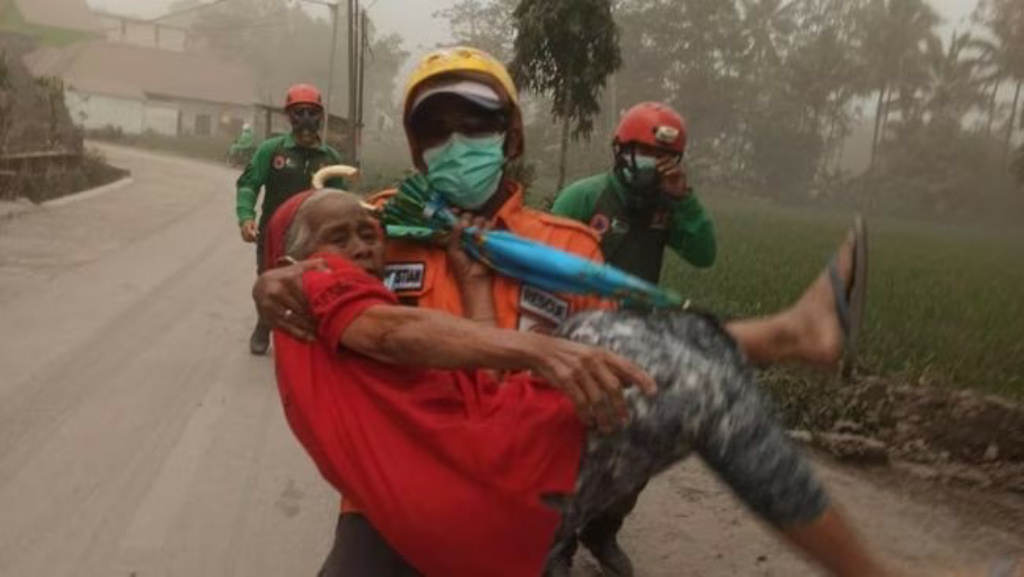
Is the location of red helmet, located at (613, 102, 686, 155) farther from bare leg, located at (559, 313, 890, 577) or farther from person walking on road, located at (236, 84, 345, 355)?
person walking on road, located at (236, 84, 345, 355)

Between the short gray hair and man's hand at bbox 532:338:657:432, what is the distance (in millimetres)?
648

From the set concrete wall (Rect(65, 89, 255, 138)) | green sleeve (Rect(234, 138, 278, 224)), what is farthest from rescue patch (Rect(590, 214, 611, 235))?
concrete wall (Rect(65, 89, 255, 138))

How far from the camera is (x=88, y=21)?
61.1 metres

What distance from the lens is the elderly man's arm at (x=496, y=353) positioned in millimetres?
1596

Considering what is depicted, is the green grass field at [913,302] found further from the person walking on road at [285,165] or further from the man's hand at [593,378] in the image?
the man's hand at [593,378]

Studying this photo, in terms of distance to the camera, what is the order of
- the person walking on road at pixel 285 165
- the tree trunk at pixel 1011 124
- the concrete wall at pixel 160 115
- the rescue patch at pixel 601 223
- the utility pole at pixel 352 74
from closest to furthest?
the rescue patch at pixel 601 223, the person walking on road at pixel 285 165, the utility pole at pixel 352 74, the concrete wall at pixel 160 115, the tree trunk at pixel 1011 124

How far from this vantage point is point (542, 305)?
2.13 meters

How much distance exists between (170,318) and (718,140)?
51.1 m

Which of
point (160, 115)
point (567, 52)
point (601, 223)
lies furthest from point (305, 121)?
point (160, 115)

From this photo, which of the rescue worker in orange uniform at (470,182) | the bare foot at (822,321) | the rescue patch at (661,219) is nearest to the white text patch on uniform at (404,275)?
the rescue worker in orange uniform at (470,182)

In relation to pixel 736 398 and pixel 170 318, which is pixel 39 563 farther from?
pixel 170 318

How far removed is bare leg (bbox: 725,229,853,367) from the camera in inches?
75.0

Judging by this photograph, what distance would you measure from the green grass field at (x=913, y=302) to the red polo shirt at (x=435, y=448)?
5.36 metres

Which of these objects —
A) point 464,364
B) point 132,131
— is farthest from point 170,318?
point 132,131
